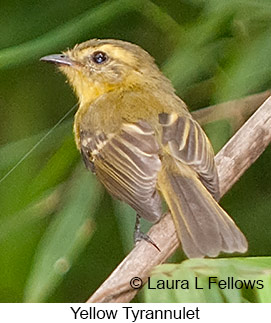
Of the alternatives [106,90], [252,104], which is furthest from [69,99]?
[252,104]

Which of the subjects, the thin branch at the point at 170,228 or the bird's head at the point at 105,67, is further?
the bird's head at the point at 105,67

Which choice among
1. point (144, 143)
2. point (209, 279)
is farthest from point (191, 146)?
point (209, 279)

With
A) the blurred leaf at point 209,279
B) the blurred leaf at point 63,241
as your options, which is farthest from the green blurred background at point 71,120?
the blurred leaf at point 209,279

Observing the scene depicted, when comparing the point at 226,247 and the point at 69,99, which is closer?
the point at 226,247

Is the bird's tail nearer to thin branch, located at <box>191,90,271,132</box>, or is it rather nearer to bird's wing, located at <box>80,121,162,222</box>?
bird's wing, located at <box>80,121,162,222</box>

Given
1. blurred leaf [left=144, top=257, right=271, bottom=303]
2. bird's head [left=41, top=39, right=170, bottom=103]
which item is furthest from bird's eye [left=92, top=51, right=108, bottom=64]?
blurred leaf [left=144, top=257, right=271, bottom=303]

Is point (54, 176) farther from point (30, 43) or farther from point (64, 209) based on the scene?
point (30, 43)
